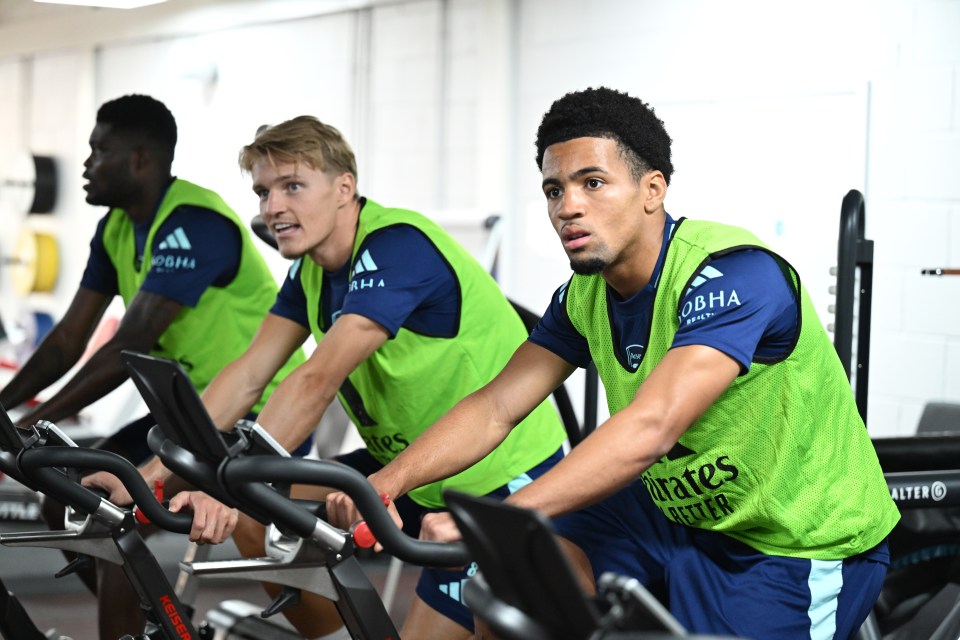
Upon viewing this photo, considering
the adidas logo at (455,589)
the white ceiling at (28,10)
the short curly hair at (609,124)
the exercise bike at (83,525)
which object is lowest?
the adidas logo at (455,589)

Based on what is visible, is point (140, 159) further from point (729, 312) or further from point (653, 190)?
point (729, 312)

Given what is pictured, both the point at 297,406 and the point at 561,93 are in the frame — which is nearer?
the point at 297,406

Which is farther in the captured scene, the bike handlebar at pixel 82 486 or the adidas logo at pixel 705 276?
the bike handlebar at pixel 82 486

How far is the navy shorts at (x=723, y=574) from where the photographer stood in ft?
5.94

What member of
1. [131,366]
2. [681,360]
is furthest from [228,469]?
[681,360]

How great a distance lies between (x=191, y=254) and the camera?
3.02 metres

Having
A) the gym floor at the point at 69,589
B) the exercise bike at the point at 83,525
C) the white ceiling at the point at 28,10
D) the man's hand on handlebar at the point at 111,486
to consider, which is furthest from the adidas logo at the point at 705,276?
the white ceiling at the point at 28,10

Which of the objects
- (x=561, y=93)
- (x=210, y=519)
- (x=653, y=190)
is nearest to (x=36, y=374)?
(x=210, y=519)

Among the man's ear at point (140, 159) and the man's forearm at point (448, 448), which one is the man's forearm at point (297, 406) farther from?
the man's ear at point (140, 159)

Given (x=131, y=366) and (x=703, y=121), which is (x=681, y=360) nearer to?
(x=131, y=366)

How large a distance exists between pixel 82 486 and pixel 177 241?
37.2 inches

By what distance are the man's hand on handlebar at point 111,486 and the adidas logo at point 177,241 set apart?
82 centimetres

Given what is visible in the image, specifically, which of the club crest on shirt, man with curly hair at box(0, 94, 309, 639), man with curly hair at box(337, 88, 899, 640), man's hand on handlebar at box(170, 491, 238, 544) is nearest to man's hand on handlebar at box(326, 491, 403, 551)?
man with curly hair at box(337, 88, 899, 640)

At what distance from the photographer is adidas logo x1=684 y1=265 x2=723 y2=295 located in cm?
172
